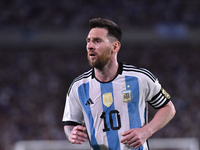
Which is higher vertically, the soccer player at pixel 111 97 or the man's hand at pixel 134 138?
the soccer player at pixel 111 97

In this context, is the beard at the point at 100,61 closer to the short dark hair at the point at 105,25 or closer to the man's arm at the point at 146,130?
the short dark hair at the point at 105,25

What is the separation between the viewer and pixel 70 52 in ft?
49.3

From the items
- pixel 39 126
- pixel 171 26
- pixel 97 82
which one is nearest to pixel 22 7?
pixel 39 126

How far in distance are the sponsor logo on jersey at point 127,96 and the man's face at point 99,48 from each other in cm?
34

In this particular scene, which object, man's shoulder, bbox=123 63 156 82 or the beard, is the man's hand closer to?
man's shoulder, bbox=123 63 156 82

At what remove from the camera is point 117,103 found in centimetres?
286

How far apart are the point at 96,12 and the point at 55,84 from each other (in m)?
3.78

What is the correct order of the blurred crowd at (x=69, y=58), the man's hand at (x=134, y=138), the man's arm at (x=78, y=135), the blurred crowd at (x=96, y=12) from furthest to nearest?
the blurred crowd at (x=96, y=12) < the blurred crowd at (x=69, y=58) < the man's arm at (x=78, y=135) < the man's hand at (x=134, y=138)

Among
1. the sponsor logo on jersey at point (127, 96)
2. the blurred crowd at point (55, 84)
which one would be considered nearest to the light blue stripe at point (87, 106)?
the sponsor logo on jersey at point (127, 96)

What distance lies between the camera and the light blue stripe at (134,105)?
2803 mm

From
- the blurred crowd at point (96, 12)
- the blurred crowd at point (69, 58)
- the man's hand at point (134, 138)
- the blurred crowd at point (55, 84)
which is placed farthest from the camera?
the blurred crowd at point (96, 12)

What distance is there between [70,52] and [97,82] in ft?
40.0

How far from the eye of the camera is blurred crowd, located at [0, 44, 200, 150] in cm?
1092

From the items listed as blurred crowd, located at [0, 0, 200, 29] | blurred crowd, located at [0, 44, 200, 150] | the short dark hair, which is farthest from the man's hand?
blurred crowd, located at [0, 0, 200, 29]
